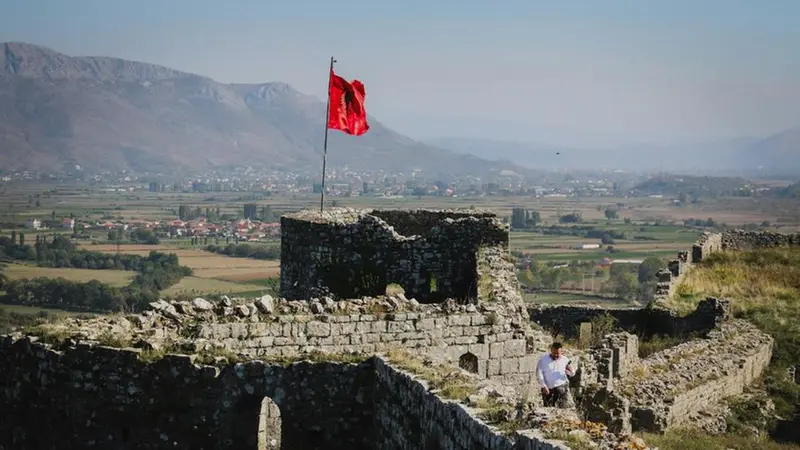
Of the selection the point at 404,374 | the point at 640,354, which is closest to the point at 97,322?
the point at 404,374

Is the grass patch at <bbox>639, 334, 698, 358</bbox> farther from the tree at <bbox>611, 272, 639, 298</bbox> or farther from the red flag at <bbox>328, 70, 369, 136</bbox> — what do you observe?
the tree at <bbox>611, 272, 639, 298</bbox>

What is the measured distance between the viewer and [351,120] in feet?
83.7

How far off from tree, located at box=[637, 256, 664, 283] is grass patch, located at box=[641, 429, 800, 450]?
57.9 metres

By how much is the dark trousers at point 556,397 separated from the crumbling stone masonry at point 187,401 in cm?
185

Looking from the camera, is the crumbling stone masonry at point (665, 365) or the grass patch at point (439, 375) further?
the crumbling stone masonry at point (665, 365)

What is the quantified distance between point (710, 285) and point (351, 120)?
1659 centimetres

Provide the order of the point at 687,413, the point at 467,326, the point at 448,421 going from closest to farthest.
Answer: the point at 448,421 → the point at 467,326 → the point at 687,413

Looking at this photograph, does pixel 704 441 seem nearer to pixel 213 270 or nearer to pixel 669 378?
pixel 669 378

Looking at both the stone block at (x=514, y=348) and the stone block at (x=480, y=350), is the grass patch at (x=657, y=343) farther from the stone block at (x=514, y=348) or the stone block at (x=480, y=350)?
the stone block at (x=480, y=350)

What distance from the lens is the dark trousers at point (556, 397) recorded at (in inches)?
585

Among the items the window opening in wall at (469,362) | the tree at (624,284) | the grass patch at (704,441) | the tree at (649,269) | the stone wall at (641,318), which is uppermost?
the window opening in wall at (469,362)

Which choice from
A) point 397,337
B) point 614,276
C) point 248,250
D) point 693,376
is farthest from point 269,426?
point 248,250

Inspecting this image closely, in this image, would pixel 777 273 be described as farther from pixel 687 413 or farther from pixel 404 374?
pixel 404 374

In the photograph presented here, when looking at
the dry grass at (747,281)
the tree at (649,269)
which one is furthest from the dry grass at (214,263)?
the dry grass at (747,281)
